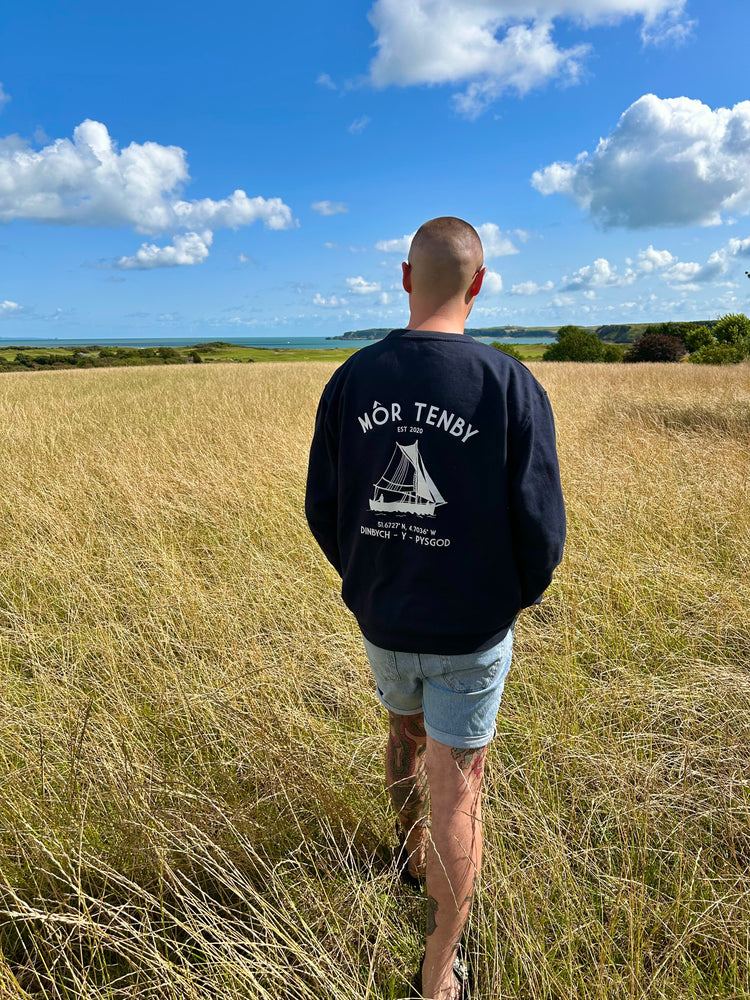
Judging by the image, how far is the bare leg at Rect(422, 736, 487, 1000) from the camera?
1.46 m

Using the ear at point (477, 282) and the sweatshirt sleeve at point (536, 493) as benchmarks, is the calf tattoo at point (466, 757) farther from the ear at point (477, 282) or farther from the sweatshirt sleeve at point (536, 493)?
the ear at point (477, 282)

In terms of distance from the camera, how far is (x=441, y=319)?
1.44 metres

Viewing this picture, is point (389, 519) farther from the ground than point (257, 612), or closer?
farther from the ground

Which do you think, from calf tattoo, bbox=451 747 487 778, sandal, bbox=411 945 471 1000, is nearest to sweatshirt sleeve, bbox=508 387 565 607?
calf tattoo, bbox=451 747 487 778

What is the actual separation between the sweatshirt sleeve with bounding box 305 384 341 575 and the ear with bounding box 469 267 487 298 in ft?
1.70

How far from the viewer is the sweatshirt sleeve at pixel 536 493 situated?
135cm

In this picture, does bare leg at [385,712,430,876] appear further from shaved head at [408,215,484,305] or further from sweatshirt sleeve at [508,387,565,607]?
shaved head at [408,215,484,305]

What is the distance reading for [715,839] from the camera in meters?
1.93

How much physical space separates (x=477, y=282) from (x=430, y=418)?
0.46 m

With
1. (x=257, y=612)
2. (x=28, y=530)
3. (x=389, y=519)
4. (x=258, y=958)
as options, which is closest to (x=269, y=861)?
(x=258, y=958)

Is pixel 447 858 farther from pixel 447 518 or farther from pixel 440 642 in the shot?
pixel 447 518

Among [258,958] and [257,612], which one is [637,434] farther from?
[258,958]

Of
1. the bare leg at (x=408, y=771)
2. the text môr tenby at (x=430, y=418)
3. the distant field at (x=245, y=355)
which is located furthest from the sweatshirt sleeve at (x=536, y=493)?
the distant field at (x=245, y=355)

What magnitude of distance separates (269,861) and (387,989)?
1.82 feet
